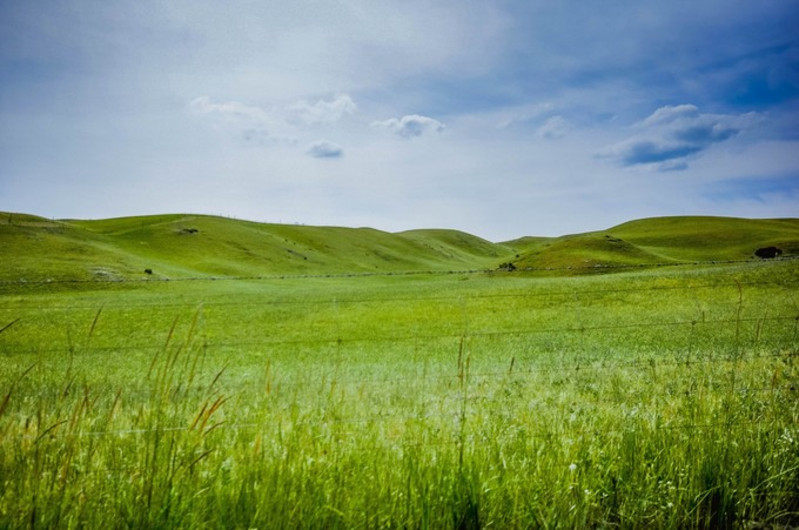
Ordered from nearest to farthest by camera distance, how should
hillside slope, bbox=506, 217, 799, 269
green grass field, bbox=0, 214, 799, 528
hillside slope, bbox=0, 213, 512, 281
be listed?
green grass field, bbox=0, 214, 799, 528, hillside slope, bbox=0, 213, 512, 281, hillside slope, bbox=506, 217, 799, 269

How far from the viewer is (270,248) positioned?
126 meters

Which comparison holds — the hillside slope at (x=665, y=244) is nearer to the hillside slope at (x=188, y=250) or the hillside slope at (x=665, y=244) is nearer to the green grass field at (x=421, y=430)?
the green grass field at (x=421, y=430)

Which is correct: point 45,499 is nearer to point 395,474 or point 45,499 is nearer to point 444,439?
point 395,474

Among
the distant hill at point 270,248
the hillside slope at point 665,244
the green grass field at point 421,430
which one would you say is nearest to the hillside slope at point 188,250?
the distant hill at point 270,248

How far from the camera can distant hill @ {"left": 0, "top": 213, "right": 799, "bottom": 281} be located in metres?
66.6

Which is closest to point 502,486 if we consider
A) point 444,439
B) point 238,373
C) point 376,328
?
point 444,439

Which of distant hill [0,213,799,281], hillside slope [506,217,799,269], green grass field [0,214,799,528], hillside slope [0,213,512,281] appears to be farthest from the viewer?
hillside slope [506,217,799,269]

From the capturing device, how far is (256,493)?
3.28m

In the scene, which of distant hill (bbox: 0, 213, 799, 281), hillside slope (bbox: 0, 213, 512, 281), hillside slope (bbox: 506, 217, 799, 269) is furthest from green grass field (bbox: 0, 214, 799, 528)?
distant hill (bbox: 0, 213, 799, 281)

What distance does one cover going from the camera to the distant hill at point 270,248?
6656 cm

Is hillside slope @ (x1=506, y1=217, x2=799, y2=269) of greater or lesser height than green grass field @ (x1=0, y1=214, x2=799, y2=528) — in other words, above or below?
above

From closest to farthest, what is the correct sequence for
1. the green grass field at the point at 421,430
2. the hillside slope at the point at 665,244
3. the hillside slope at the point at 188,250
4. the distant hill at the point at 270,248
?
the green grass field at the point at 421,430 < the hillside slope at the point at 188,250 < the distant hill at the point at 270,248 < the hillside slope at the point at 665,244

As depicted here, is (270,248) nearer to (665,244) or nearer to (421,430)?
(665,244)

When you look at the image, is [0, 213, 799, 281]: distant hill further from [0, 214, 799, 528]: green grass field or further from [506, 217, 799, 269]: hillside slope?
[0, 214, 799, 528]: green grass field
